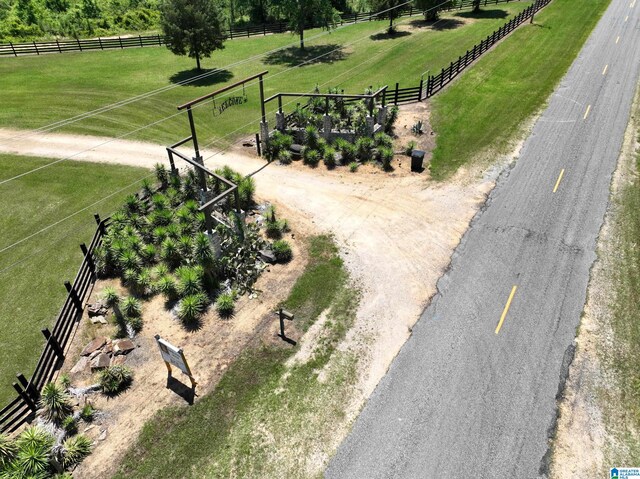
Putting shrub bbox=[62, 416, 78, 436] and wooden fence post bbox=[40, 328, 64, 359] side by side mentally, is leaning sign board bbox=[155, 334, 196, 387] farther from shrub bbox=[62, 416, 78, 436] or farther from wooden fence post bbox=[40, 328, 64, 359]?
wooden fence post bbox=[40, 328, 64, 359]

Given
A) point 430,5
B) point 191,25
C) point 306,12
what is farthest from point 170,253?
Result: point 430,5

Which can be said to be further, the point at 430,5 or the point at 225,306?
the point at 430,5

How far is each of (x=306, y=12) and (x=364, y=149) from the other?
2496 centimetres

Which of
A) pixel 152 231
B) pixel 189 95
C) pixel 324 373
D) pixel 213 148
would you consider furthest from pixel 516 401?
pixel 189 95

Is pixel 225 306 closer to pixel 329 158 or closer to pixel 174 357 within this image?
pixel 174 357

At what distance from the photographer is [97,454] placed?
34.3ft

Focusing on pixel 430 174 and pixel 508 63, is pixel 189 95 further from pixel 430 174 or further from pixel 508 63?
pixel 508 63

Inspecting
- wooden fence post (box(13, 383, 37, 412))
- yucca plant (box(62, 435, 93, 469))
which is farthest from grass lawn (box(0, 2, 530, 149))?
yucca plant (box(62, 435, 93, 469))

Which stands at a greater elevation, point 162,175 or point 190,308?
point 162,175

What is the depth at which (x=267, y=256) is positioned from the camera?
16672 millimetres

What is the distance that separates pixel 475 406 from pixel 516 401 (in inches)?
47.2

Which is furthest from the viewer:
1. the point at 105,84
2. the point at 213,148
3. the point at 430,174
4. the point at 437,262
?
the point at 105,84

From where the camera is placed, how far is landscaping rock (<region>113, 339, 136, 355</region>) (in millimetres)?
13109
